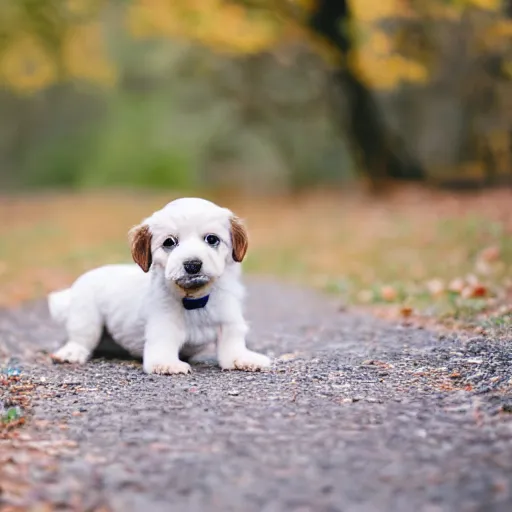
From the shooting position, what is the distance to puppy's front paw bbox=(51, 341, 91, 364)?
5.25 m

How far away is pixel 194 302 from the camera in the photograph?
4738 mm

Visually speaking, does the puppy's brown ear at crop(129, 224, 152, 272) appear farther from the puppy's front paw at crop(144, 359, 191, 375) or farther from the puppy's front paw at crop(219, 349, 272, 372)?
the puppy's front paw at crop(219, 349, 272, 372)

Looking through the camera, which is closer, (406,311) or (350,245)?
(406,311)

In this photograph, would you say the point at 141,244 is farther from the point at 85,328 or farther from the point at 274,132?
the point at 274,132

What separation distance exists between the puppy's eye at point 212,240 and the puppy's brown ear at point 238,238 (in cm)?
14

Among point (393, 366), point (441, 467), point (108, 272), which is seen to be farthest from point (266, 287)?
point (441, 467)

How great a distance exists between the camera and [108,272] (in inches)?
219

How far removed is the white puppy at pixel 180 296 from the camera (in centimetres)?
449

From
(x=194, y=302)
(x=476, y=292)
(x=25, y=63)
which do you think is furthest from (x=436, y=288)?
(x=25, y=63)

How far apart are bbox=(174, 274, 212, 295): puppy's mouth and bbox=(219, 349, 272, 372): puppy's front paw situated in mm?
462

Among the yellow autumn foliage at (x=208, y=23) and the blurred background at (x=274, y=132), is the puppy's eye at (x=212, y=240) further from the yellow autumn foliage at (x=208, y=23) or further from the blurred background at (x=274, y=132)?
the yellow autumn foliage at (x=208, y=23)

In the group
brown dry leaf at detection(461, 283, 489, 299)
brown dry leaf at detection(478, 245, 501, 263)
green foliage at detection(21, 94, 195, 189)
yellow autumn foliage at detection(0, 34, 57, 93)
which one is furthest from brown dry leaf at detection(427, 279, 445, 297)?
green foliage at detection(21, 94, 195, 189)

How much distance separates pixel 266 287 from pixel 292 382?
17.6 ft

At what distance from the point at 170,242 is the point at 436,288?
158 inches
